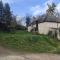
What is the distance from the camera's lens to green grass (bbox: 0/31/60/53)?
425 centimetres

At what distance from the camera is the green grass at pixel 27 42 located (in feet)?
14.0

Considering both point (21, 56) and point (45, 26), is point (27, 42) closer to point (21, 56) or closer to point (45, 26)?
point (21, 56)

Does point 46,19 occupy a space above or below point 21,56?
above

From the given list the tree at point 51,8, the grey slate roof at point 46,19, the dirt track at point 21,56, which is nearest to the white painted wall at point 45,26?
the grey slate roof at point 46,19

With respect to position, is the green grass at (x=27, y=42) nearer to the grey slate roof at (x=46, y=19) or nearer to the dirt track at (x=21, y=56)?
the dirt track at (x=21, y=56)

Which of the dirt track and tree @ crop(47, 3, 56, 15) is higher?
tree @ crop(47, 3, 56, 15)

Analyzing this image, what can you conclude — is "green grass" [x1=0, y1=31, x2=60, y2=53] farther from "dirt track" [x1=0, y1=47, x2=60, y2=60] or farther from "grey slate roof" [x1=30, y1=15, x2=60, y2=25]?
"grey slate roof" [x1=30, y1=15, x2=60, y2=25]

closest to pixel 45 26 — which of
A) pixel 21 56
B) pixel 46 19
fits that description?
pixel 46 19

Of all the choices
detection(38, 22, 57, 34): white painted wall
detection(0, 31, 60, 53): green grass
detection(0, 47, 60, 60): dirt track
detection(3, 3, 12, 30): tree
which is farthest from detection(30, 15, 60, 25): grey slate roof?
detection(0, 47, 60, 60): dirt track

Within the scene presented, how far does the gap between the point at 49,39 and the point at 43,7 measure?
0.50m

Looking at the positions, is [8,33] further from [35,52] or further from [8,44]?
[35,52]

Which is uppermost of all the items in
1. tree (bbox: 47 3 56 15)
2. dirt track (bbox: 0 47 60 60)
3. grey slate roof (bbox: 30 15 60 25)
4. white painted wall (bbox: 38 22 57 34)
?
tree (bbox: 47 3 56 15)

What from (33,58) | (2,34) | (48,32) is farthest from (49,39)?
(2,34)

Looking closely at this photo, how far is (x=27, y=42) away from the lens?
429cm
